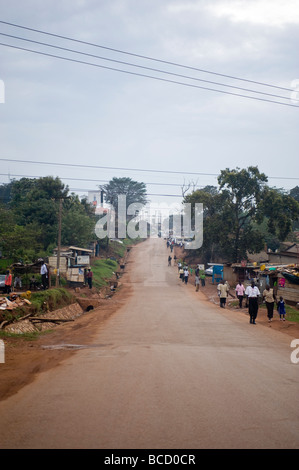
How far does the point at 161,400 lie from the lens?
686cm

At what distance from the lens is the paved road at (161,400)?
17.8ft

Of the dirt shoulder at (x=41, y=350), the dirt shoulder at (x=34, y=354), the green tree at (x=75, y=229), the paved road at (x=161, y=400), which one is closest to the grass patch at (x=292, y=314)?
the dirt shoulder at (x=41, y=350)

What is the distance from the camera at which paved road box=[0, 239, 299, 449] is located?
214 inches

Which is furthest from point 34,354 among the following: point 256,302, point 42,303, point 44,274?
point 44,274

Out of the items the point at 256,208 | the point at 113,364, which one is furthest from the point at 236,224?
the point at 113,364

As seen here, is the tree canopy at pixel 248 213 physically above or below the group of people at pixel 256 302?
above

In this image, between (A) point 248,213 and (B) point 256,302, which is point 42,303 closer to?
(B) point 256,302

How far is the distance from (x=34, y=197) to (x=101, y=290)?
55.9ft

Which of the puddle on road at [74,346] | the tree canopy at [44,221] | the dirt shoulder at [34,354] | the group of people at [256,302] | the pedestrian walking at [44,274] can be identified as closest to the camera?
the dirt shoulder at [34,354]

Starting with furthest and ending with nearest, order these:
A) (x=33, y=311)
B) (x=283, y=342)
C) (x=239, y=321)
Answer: (x=33, y=311)
(x=239, y=321)
(x=283, y=342)

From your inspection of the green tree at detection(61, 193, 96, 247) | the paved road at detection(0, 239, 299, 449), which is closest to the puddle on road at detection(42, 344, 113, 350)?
the paved road at detection(0, 239, 299, 449)

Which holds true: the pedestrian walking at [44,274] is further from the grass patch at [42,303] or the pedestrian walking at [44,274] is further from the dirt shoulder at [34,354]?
the dirt shoulder at [34,354]

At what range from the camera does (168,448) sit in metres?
5.17
